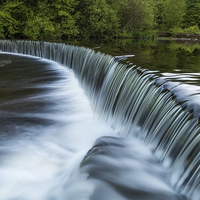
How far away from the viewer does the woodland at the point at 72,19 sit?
18.4m

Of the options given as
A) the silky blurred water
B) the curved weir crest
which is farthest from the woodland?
the curved weir crest

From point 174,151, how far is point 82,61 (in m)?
7.22

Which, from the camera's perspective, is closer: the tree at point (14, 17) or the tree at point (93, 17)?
the tree at point (14, 17)

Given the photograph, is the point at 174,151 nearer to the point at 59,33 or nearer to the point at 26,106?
the point at 26,106

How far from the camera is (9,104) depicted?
6277 millimetres

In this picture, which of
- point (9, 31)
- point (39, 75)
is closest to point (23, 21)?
point (9, 31)

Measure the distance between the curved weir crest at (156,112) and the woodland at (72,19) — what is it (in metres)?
12.6

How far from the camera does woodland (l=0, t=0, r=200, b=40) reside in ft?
60.4

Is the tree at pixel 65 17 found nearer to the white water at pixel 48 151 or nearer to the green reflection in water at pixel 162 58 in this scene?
the green reflection in water at pixel 162 58

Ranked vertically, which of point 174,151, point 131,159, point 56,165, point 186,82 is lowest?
point 56,165

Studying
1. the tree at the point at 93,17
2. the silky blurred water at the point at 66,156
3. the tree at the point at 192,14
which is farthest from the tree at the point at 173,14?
the silky blurred water at the point at 66,156

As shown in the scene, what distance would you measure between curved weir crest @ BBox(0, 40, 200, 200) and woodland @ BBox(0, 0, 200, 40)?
12650mm

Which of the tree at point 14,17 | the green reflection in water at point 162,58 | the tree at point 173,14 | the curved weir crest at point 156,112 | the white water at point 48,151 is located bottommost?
the white water at point 48,151

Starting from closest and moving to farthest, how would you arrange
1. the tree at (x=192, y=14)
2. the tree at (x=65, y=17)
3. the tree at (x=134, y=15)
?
1. the tree at (x=65, y=17)
2. the tree at (x=134, y=15)
3. the tree at (x=192, y=14)
